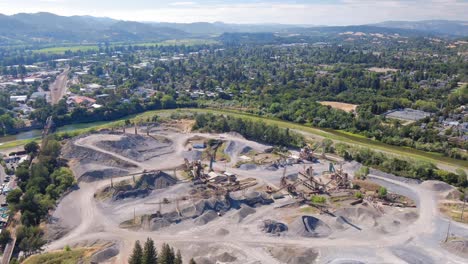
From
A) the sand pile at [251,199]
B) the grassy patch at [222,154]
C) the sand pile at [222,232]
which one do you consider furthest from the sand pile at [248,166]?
the sand pile at [222,232]

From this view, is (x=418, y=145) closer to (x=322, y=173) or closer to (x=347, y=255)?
(x=322, y=173)

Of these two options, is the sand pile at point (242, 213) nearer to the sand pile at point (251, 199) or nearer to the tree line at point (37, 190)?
the sand pile at point (251, 199)

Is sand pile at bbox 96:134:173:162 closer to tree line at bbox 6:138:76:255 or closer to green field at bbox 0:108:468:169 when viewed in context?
tree line at bbox 6:138:76:255

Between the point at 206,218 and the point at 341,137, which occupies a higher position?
the point at 206,218

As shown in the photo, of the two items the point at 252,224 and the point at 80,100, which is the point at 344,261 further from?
the point at 80,100

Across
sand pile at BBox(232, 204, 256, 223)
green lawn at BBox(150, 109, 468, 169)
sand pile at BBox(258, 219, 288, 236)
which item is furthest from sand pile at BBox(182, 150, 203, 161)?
green lawn at BBox(150, 109, 468, 169)

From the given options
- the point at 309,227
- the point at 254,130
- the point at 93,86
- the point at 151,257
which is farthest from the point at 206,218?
the point at 93,86

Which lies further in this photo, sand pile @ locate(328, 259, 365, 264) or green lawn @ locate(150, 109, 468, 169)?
green lawn @ locate(150, 109, 468, 169)
